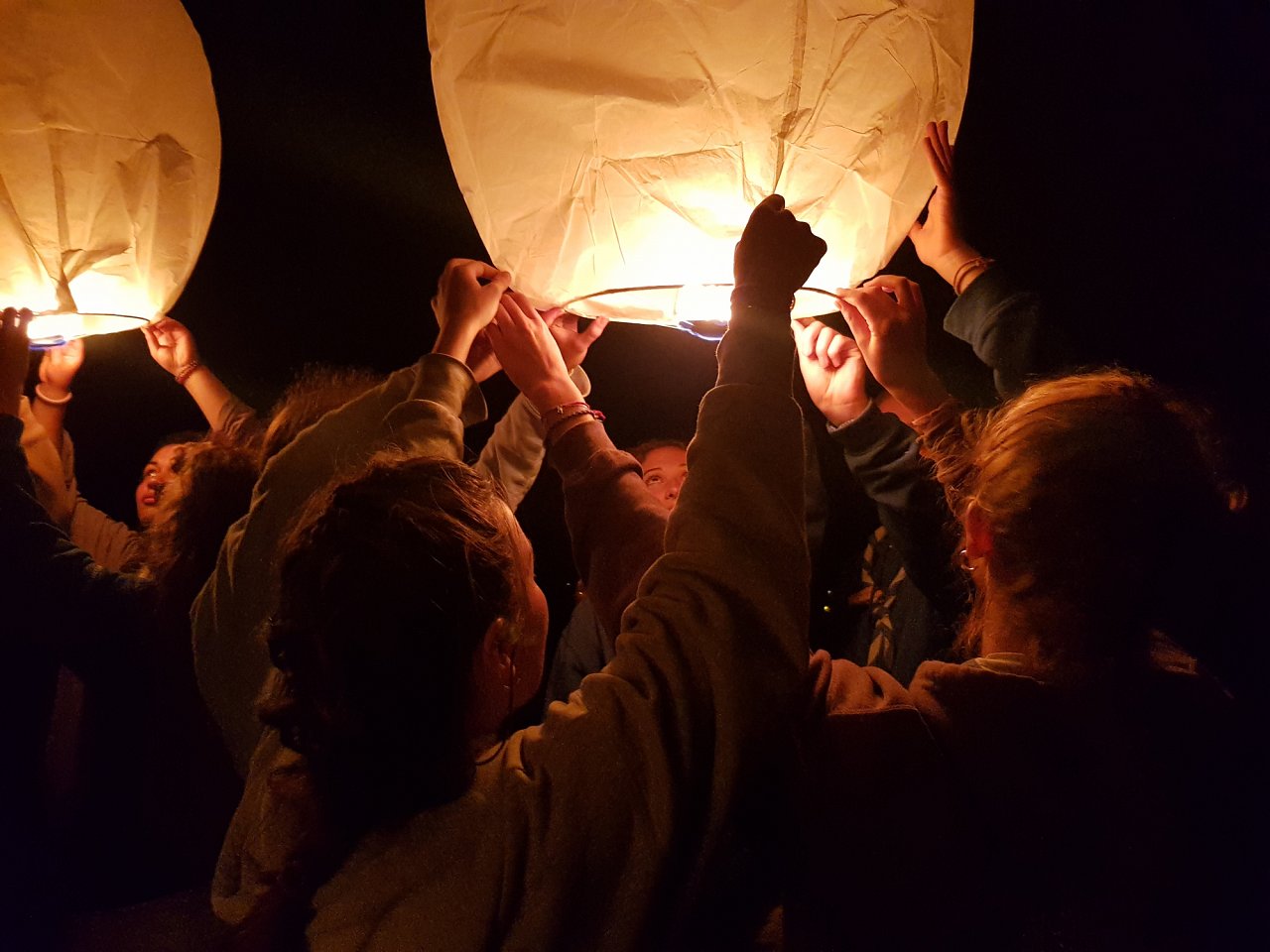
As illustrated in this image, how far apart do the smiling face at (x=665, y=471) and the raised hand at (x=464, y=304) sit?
981mm

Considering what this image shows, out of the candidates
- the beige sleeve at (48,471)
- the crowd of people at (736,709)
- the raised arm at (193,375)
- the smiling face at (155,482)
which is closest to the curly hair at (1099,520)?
the crowd of people at (736,709)

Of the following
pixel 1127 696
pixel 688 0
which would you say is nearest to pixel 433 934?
pixel 1127 696

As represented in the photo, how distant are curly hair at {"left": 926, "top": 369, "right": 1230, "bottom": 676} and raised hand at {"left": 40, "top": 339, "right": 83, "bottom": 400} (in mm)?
2035

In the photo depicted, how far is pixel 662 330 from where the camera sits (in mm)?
2670

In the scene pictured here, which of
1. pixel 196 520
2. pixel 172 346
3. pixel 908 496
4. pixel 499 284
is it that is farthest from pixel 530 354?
pixel 172 346

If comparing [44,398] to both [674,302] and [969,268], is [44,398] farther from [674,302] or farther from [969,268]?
[969,268]

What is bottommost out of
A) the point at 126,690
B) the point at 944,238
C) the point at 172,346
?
the point at 126,690

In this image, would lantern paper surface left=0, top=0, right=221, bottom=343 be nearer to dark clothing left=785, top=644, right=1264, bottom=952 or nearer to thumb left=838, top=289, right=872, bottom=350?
thumb left=838, top=289, right=872, bottom=350

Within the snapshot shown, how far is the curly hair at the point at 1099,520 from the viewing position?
75cm

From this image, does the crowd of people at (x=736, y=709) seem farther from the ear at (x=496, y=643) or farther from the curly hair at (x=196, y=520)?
the curly hair at (x=196, y=520)

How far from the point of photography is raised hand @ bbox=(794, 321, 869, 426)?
4.19 feet

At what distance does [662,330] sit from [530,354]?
5.22ft

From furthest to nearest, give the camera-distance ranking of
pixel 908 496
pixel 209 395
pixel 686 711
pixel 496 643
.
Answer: pixel 209 395 < pixel 908 496 < pixel 496 643 < pixel 686 711

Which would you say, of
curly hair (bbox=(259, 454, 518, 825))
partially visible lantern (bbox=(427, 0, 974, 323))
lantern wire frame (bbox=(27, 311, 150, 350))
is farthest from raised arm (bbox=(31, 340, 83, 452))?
curly hair (bbox=(259, 454, 518, 825))
